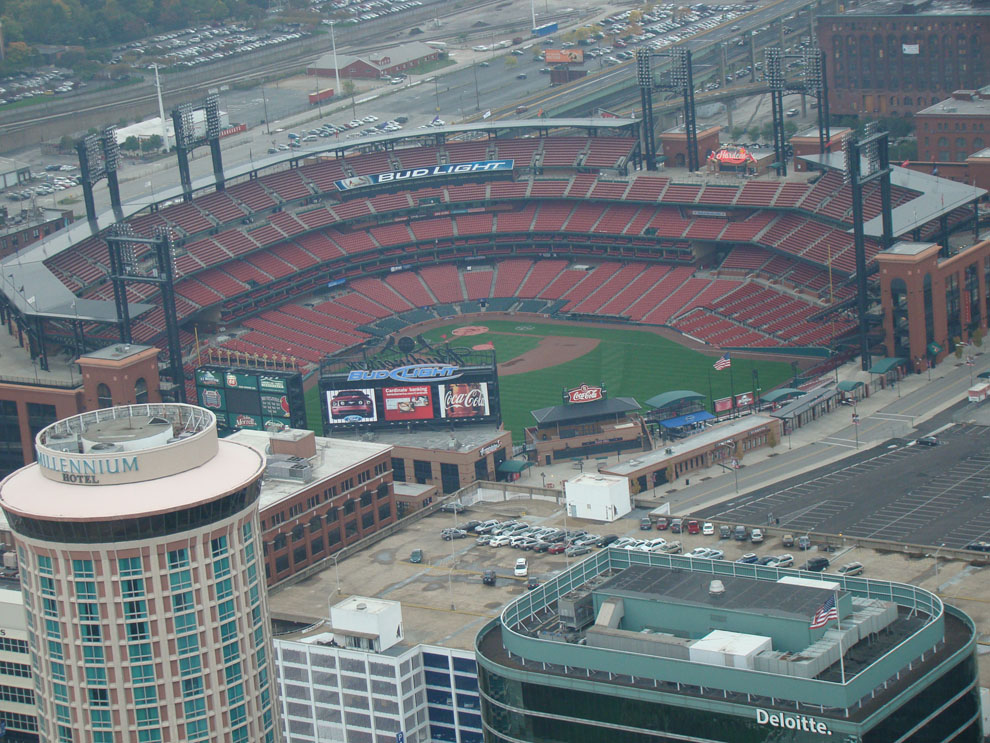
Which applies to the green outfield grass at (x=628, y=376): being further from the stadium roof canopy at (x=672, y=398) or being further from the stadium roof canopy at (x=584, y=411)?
the stadium roof canopy at (x=672, y=398)

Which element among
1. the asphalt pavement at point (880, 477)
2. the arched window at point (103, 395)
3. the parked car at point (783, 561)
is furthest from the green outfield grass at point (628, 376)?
the parked car at point (783, 561)

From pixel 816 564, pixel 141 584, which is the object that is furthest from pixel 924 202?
pixel 141 584

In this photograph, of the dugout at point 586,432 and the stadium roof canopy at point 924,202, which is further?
the stadium roof canopy at point 924,202

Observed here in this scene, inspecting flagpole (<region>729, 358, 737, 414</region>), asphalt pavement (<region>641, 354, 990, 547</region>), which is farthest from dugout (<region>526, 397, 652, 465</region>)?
asphalt pavement (<region>641, 354, 990, 547</region>)

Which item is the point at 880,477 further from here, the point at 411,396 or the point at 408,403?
the point at 408,403

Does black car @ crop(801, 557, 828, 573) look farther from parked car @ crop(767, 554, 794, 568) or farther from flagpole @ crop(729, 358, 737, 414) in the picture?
flagpole @ crop(729, 358, 737, 414)

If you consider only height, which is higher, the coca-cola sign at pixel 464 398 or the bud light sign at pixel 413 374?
the bud light sign at pixel 413 374

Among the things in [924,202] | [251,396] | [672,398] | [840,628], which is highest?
[840,628]
